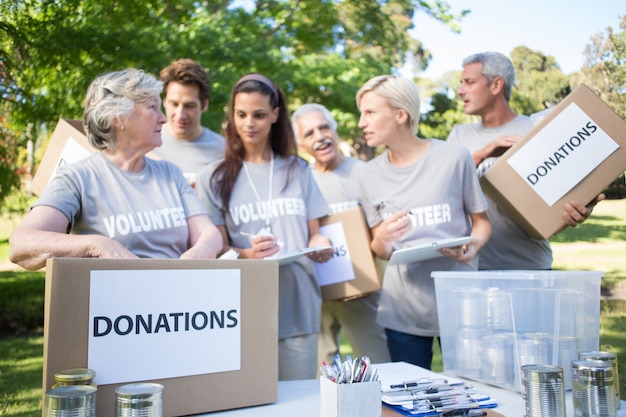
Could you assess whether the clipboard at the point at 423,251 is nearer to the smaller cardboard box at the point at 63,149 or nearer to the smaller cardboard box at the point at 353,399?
the smaller cardboard box at the point at 353,399

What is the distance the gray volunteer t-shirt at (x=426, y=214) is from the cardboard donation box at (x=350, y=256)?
0.13 meters

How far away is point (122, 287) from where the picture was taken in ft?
4.01

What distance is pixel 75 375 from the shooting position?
112 cm

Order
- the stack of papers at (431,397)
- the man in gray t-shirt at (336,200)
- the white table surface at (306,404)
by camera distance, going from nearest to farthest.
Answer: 1. the stack of papers at (431,397)
2. the white table surface at (306,404)
3. the man in gray t-shirt at (336,200)

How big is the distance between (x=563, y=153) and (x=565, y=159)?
24 millimetres

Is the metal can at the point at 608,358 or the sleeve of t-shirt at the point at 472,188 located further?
the sleeve of t-shirt at the point at 472,188

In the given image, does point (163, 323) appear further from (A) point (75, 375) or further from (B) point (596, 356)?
(B) point (596, 356)

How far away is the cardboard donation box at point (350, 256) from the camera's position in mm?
2400

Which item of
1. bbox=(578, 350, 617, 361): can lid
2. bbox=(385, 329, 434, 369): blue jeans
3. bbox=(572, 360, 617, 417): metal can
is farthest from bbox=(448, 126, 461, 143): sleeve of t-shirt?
bbox=(572, 360, 617, 417): metal can

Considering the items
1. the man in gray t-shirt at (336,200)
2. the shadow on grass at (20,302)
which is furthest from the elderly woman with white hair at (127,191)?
the shadow on grass at (20,302)

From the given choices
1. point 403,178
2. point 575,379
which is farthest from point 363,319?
point 575,379

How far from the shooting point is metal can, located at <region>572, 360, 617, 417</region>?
4.05 ft

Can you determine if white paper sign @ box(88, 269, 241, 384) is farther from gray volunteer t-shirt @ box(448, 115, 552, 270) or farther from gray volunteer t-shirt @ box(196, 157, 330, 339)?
gray volunteer t-shirt @ box(448, 115, 552, 270)

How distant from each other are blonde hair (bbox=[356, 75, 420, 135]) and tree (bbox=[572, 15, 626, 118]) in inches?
29.2
